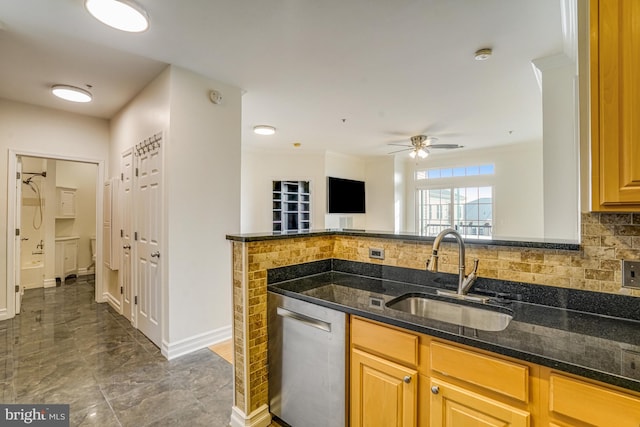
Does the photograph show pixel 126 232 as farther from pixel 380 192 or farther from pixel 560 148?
pixel 380 192

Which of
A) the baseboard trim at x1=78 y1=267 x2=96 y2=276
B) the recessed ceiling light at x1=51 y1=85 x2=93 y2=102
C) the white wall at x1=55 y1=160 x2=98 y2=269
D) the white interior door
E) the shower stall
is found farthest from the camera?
the baseboard trim at x1=78 y1=267 x2=96 y2=276

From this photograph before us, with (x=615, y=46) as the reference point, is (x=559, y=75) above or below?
above

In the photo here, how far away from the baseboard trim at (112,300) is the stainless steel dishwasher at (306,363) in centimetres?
313

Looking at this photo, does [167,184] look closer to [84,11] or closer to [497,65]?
[84,11]

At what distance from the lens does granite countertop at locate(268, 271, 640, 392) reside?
91 centimetres

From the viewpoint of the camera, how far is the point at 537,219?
6.19m

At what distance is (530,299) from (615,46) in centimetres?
107

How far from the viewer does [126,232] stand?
3668mm

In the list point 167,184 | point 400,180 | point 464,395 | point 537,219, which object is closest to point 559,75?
point 464,395

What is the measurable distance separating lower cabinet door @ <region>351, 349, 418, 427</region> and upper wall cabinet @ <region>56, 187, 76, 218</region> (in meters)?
6.83

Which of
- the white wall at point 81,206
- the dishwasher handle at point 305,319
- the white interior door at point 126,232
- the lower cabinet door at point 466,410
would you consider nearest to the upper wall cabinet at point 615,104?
the lower cabinet door at point 466,410

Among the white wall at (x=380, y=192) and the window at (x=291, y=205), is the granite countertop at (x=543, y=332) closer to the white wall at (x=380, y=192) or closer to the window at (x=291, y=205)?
the window at (x=291, y=205)

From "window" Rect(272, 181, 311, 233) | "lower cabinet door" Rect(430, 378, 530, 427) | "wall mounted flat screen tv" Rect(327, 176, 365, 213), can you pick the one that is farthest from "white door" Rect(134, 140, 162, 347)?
"wall mounted flat screen tv" Rect(327, 176, 365, 213)

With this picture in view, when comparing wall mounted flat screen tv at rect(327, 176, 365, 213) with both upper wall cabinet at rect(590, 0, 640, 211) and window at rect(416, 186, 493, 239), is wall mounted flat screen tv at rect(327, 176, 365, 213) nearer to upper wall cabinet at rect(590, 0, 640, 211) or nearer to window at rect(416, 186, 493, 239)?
window at rect(416, 186, 493, 239)
